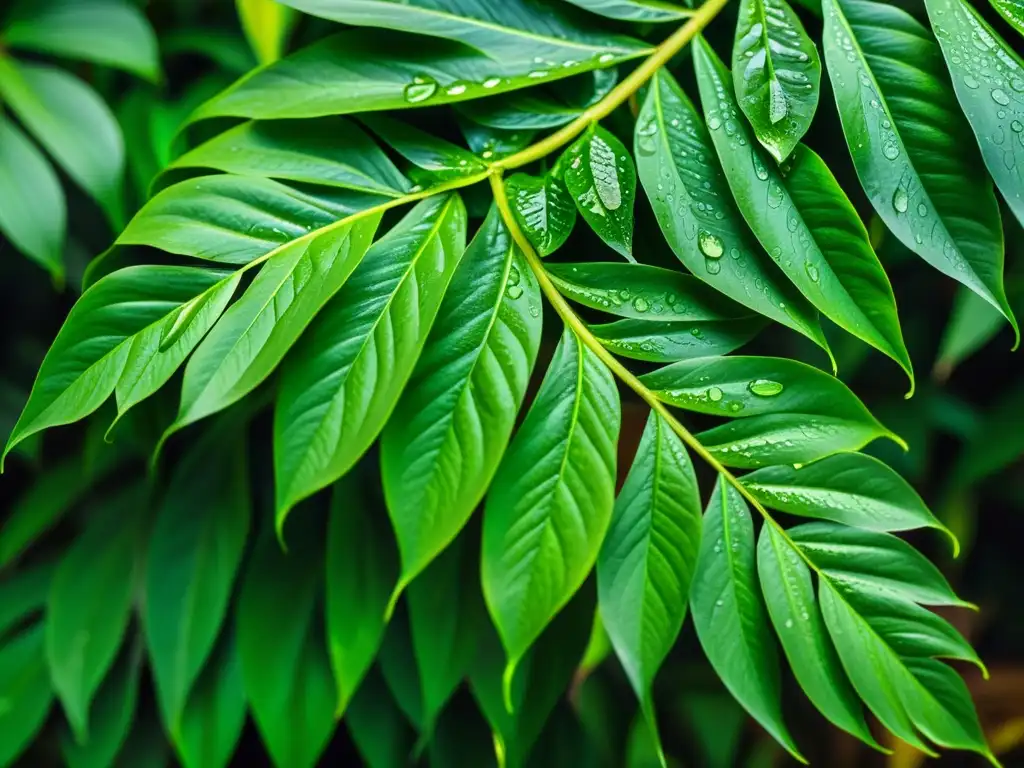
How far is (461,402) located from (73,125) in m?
0.49

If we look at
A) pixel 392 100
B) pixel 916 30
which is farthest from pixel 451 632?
pixel 916 30

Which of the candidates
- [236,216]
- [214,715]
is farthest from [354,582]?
[236,216]

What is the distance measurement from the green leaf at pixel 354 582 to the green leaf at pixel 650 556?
22cm

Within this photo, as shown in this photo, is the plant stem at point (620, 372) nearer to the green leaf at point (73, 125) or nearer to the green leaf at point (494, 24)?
the green leaf at point (494, 24)

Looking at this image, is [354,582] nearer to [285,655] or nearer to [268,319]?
[285,655]

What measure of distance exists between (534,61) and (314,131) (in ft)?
0.50

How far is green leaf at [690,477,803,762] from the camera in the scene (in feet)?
1.42

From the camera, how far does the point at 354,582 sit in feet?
1.92

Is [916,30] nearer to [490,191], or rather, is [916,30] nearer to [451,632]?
[490,191]

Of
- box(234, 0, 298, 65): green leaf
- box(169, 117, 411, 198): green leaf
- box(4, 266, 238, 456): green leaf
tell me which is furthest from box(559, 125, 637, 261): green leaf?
box(234, 0, 298, 65): green leaf

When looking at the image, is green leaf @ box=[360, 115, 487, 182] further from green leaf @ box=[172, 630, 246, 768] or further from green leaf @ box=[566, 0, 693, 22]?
green leaf @ box=[172, 630, 246, 768]

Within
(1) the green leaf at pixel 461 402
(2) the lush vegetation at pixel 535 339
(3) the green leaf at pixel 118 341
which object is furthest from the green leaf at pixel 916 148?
(3) the green leaf at pixel 118 341

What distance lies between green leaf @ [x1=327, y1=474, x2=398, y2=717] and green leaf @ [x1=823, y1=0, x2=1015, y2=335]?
0.43 metres

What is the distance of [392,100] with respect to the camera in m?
0.47
